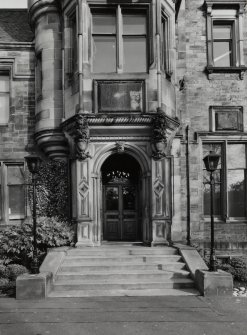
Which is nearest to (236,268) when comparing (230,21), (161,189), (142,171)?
(161,189)

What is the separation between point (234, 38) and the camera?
14461mm

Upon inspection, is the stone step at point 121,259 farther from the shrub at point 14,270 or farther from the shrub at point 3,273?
the shrub at point 3,273

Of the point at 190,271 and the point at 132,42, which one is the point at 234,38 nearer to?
the point at 132,42

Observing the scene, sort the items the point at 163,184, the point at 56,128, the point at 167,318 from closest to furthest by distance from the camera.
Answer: the point at 167,318 → the point at 163,184 → the point at 56,128

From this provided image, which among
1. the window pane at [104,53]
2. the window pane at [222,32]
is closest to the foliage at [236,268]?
the window pane at [104,53]

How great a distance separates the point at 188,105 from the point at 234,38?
9.57ft

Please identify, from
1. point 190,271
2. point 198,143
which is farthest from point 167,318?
point 198,143

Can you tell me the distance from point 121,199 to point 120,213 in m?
0.47

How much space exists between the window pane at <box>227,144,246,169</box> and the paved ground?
241 inches

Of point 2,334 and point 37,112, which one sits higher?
point 37,112

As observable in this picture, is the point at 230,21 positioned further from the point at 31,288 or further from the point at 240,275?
the point at 31,288

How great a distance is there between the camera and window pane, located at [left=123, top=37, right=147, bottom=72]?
1277 cm

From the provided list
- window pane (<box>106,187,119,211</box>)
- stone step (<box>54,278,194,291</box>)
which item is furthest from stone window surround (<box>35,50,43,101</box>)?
stone step (<box>54,278,194,291</box>)

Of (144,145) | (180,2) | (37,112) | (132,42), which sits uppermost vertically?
(180,2)
